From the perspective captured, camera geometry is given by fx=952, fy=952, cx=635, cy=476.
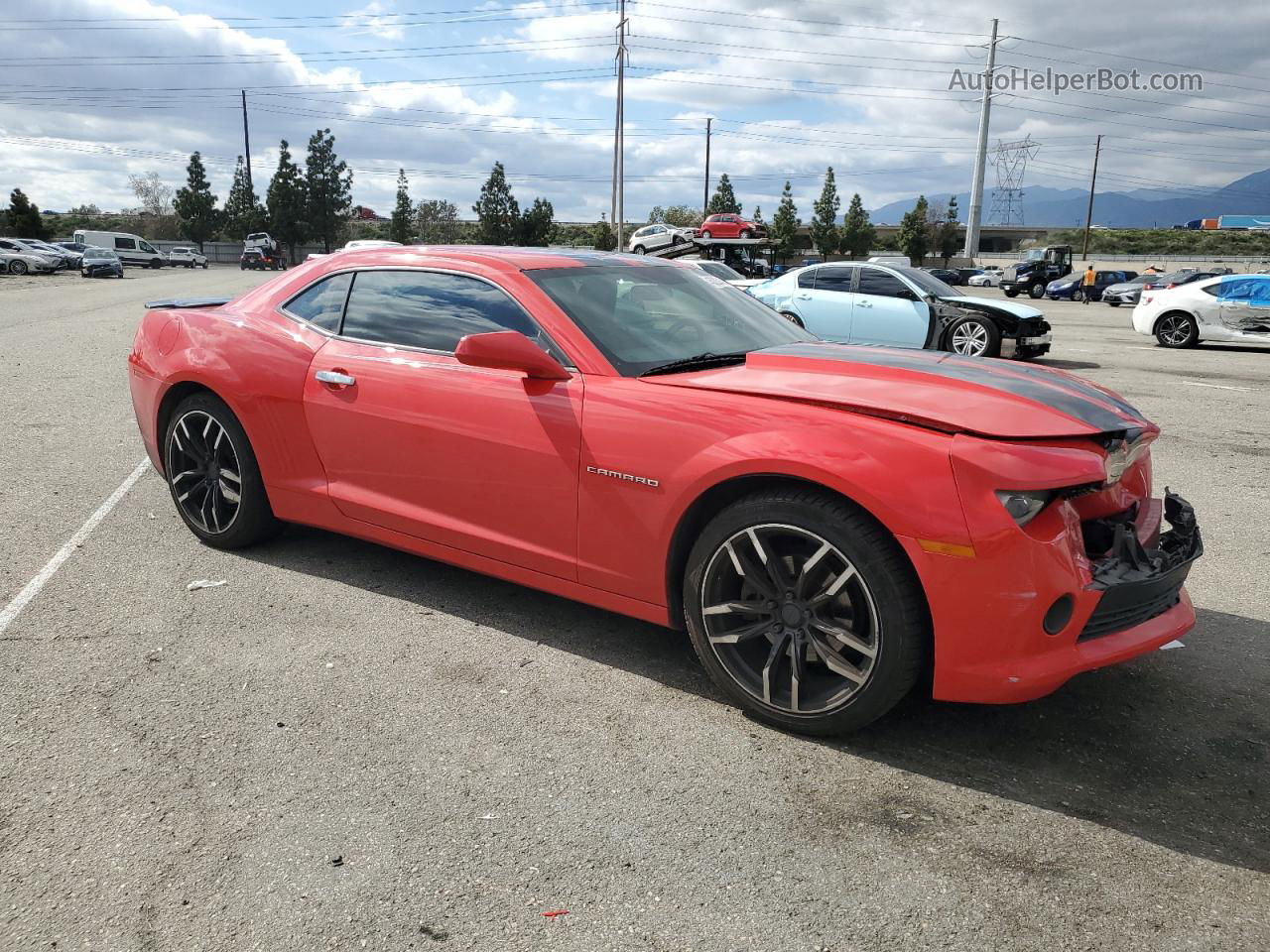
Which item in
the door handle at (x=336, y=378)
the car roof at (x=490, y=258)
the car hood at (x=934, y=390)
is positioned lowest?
the door handle at (x=336, y=378)

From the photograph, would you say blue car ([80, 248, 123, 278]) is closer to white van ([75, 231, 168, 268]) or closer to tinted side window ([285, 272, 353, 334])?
white van ([75, 231, 168, 268])

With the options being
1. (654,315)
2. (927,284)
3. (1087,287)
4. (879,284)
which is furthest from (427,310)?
(1087,287)

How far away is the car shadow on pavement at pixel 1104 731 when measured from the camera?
2.67m

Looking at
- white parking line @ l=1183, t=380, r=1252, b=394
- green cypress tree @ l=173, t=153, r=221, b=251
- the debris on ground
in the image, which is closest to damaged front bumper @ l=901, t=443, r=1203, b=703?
the debris on ground

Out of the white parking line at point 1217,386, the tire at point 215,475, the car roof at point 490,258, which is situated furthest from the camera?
the white parking line at point 1217,386

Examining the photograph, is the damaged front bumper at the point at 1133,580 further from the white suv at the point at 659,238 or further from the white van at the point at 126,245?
the white van at the point at 126,245

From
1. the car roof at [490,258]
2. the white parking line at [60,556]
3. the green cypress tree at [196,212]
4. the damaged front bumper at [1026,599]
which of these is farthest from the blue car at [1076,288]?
the green cypress tree at [196,212]

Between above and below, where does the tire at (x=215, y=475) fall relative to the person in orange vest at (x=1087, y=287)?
below

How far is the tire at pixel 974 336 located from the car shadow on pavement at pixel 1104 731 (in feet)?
31.9

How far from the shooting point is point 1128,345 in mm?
17547

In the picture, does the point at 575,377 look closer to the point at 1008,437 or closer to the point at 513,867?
the point at 1008,437

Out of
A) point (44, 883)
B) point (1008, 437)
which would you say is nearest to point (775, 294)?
point (1008, 437)

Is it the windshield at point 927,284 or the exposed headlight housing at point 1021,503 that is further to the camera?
the windshield at point 927,284

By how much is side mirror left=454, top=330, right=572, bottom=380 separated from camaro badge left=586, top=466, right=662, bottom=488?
38 cm
